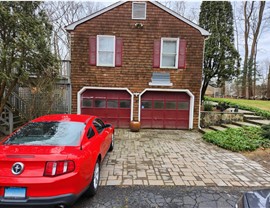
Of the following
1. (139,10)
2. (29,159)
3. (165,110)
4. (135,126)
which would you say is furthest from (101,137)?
(139,10)

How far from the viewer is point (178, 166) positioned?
5.20 m

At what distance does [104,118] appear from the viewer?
1077 cm

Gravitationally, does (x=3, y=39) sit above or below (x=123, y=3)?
below

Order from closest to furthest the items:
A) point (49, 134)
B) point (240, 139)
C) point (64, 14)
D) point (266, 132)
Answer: point (49, 134)
point (240, 139)
point (266, 132)
point (64, 14)

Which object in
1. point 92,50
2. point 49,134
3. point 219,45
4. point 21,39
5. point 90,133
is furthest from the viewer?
point 219,45

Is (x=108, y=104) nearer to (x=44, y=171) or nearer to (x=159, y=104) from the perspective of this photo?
(x=159, y=104)

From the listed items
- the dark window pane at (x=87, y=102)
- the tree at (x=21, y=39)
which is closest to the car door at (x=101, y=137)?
the tree at (x=21, y=39)

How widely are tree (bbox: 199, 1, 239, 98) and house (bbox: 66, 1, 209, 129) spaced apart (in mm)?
4559

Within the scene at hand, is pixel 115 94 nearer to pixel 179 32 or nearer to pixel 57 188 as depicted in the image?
pixel 179 32

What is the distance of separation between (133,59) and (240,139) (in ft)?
21.1

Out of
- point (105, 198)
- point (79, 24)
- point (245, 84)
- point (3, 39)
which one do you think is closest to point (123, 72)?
point (79, 24)

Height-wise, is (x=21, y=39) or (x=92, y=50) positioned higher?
(x=92, y=50)

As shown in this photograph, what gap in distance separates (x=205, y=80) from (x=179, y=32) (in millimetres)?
6152

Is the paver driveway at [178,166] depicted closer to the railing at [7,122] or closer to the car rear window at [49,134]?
the car rear window at [49,134]
